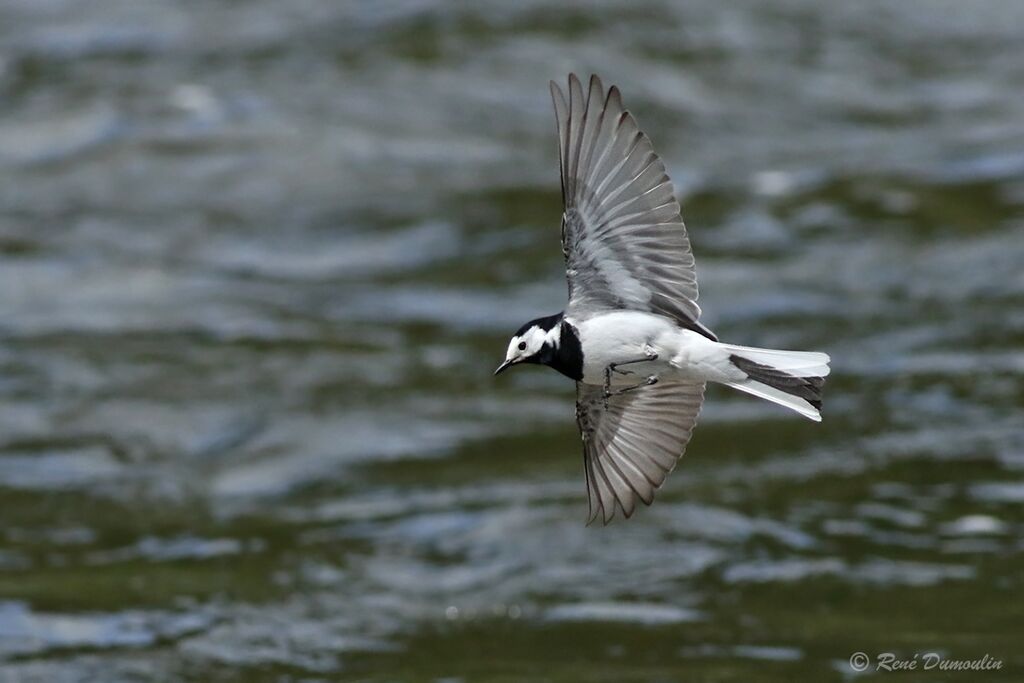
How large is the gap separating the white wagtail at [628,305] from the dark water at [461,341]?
209 inches

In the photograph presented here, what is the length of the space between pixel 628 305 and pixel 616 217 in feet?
1.08

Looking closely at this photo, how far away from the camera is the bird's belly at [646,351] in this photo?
5758 millimetres

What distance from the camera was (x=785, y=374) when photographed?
5723 millimetres

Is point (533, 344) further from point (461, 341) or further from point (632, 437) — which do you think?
point (461, 341)

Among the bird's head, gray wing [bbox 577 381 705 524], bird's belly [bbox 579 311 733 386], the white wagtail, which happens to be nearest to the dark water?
gray wing [bbox 577 381 705 524]

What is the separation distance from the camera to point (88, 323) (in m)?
18.5

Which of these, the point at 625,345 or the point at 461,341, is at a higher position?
the point at 461,341

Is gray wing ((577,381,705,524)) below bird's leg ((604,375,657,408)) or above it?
below

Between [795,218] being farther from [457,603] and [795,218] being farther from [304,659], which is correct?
[304,659]

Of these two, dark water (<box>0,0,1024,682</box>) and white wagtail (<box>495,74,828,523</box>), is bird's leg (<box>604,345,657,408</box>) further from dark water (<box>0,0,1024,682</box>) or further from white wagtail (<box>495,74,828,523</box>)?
dark water (<box>0,0,1024,682</box>)

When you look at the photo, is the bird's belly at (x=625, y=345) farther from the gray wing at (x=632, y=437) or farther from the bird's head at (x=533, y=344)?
the gray wing at (x=632, y=437)
